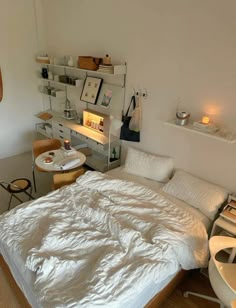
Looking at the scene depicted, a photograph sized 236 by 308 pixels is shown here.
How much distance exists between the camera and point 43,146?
310 cm

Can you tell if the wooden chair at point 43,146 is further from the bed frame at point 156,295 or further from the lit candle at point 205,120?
the lit candle at point 205,120

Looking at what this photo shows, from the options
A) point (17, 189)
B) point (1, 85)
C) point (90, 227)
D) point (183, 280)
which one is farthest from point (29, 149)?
point (183, 280)

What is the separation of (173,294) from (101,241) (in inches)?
33.3

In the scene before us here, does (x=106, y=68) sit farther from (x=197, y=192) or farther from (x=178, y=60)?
(x=197, y=192)

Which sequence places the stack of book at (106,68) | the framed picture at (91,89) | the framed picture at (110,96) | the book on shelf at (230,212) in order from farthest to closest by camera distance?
1. the framed picture at (91,89)
2. the framed picture at (110,96)
3. the stack of book at (106,68)
4. the book on shelf at (230,212)

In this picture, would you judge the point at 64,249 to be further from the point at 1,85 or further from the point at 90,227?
the point at 1,85

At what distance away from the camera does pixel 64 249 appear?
159 cm

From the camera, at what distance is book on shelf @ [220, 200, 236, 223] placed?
1.90 meters

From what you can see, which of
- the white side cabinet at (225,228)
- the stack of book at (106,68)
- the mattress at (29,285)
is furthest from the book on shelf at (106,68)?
the mattress at (29,285)

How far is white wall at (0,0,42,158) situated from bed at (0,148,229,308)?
6.66 ft

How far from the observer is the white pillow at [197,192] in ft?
6.83

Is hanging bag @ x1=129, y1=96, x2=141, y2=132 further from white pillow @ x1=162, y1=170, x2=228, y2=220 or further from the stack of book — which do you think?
white pillow @ x1=162, y1=170, x2=228, y2=220

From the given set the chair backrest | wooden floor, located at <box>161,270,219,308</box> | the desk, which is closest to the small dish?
the desk

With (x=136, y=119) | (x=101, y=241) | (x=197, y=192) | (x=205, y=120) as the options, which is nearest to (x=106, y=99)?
(x=136, y=119)
